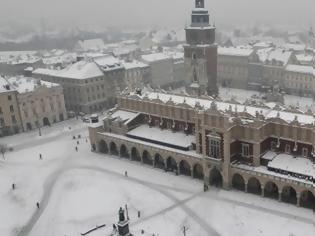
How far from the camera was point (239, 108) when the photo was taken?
265 feet

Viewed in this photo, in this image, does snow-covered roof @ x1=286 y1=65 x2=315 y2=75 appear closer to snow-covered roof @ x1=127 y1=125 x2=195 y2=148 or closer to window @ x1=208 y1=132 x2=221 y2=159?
snow-covered roof @ x1=127 y1=125 x2=195 y2=148

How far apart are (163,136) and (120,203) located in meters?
19.8

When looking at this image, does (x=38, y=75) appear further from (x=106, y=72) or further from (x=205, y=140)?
(x=205, y=140)

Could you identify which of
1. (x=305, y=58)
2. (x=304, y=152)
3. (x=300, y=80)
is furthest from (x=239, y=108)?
(x=305, y=58)

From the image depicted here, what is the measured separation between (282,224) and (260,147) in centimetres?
1419

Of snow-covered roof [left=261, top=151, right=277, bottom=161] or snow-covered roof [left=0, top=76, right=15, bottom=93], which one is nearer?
snow-covered roof [left=261, top=151, right=277, bottom=161]

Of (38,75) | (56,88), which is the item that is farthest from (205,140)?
(38,75)

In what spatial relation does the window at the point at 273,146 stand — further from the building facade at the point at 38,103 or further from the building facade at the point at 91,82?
the building facade at the point at 38,103

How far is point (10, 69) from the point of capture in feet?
557

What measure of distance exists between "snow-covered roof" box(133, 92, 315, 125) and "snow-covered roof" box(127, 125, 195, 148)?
20.7ft

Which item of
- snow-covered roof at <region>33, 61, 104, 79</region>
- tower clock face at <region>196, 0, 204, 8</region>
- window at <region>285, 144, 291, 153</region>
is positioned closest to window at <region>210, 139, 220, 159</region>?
window at <region>285, 144, 291, 153</region>

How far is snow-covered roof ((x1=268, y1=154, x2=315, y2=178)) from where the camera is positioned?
67.5 metres

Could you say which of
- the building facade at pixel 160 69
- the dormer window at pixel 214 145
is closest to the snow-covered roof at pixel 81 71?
the building facade at pixel 160 69

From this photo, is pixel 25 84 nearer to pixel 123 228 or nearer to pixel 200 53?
pixel 200 53
